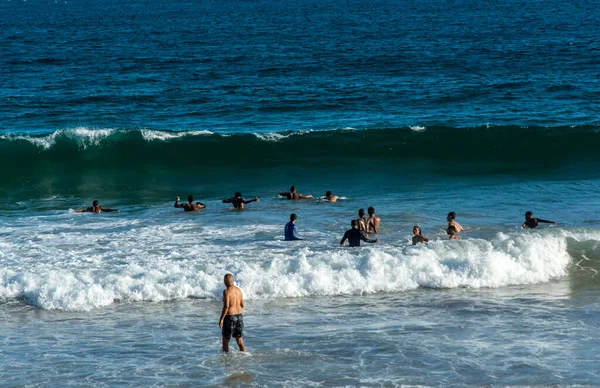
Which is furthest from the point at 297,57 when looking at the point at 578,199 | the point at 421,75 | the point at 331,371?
the point at 331,371

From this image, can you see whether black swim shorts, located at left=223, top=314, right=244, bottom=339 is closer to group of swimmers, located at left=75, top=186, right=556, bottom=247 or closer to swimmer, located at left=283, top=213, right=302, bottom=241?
group of swimmers, located at left=75, top=186, right=556, bottom=247

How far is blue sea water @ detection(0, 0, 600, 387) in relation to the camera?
12969 millimetres

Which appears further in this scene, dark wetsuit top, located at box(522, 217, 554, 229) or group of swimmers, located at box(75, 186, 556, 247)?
dark wetsuit top, located at box(522, 217, 554, 229)

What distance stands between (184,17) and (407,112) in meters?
53.8

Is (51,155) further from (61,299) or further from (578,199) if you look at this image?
(578,199)

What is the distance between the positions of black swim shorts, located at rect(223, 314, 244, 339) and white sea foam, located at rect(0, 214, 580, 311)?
3.43 metres

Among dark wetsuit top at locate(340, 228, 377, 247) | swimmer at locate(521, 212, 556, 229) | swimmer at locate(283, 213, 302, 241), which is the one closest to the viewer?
dark wetsuit top at locate(340, 228, 377, 247)

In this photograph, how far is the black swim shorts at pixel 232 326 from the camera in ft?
41.7

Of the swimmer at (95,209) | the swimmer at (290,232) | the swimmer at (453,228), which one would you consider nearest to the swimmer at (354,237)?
the swimmer at (290,232)

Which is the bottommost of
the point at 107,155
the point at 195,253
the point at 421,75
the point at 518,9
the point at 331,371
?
the point at 331,371

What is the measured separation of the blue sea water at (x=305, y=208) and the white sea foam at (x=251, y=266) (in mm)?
62

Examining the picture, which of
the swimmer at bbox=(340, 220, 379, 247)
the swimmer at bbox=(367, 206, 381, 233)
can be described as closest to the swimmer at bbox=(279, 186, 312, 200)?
the swimmer at bbox=(367, 206, 381, 233)

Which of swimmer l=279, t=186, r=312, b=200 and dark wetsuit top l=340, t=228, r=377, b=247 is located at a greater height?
swimmer l=279, t=186, r=312, b=200

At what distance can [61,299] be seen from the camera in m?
15.9
